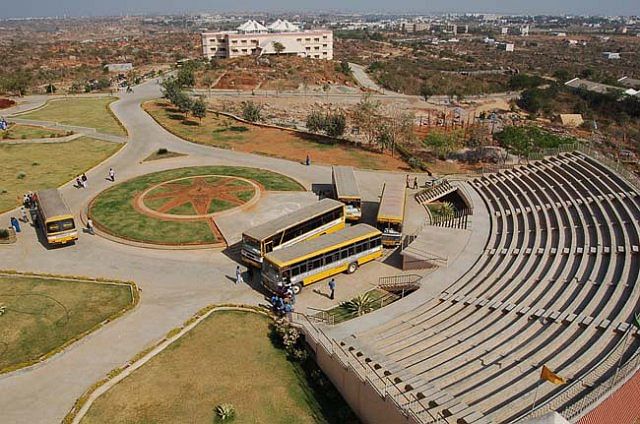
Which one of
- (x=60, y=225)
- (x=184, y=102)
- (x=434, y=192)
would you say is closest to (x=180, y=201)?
(x=60, y=225)

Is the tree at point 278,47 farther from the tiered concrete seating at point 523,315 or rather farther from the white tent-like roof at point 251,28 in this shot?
the tiered concrete seating at point 523,315

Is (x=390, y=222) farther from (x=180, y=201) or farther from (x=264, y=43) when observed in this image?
(x=264, y=43)

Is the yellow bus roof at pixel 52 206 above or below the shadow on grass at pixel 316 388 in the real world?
above

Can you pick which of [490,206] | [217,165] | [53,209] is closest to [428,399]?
[490,206]

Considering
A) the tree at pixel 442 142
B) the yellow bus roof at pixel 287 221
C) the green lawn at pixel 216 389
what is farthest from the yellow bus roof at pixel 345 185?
the tree at pixel 442 142

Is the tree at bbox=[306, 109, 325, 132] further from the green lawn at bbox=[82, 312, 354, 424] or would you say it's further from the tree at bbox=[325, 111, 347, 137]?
the green lawn at bbox=[82, 312, 354, 424]

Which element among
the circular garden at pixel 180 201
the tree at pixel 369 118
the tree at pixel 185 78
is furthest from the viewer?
the tree at pixel 185 78

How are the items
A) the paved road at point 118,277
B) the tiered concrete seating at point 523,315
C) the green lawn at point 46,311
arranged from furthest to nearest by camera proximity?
the green lawn at point 46,311 → the paved road at point 118,277 → the tiered concrete seating at point 523,315

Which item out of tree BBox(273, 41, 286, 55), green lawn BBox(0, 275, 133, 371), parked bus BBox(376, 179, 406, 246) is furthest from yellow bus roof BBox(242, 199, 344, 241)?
tree BBox(273, 41, 286, 55)
